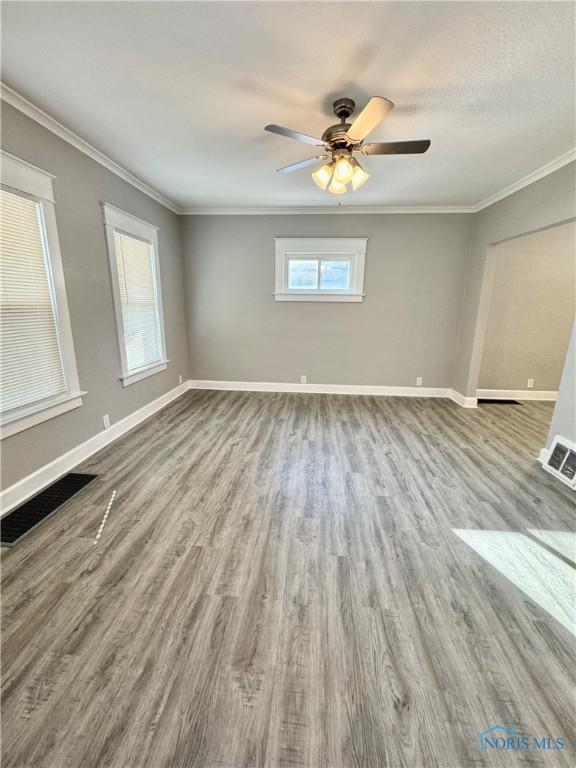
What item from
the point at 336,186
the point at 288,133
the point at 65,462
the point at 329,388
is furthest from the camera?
the point at 329,388

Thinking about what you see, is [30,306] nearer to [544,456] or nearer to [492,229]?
[544,456]

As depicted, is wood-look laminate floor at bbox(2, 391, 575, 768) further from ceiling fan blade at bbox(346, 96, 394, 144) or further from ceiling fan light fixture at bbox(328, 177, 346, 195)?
ceiling fan blade at bbox(346, 96, 394, 144)

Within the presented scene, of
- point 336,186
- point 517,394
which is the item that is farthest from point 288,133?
point 517,394

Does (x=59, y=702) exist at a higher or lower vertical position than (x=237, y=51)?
Answer: lower

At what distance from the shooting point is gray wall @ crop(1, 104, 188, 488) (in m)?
2.20

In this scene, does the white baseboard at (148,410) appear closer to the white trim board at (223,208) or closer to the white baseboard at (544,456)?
the white baseboard at (544,456)

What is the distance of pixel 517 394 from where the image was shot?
4.83 metres


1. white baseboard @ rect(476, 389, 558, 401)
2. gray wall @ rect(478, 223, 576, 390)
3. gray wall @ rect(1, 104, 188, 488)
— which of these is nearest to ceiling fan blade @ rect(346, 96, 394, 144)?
gray wall @ rect(1, 104, 188, 488)

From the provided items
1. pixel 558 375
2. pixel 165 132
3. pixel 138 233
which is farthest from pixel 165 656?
pixel 558 375

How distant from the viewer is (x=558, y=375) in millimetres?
4707

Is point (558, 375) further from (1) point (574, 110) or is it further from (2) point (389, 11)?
(2) point (389, 11)

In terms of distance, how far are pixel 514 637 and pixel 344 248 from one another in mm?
4462

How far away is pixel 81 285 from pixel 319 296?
307 cm
